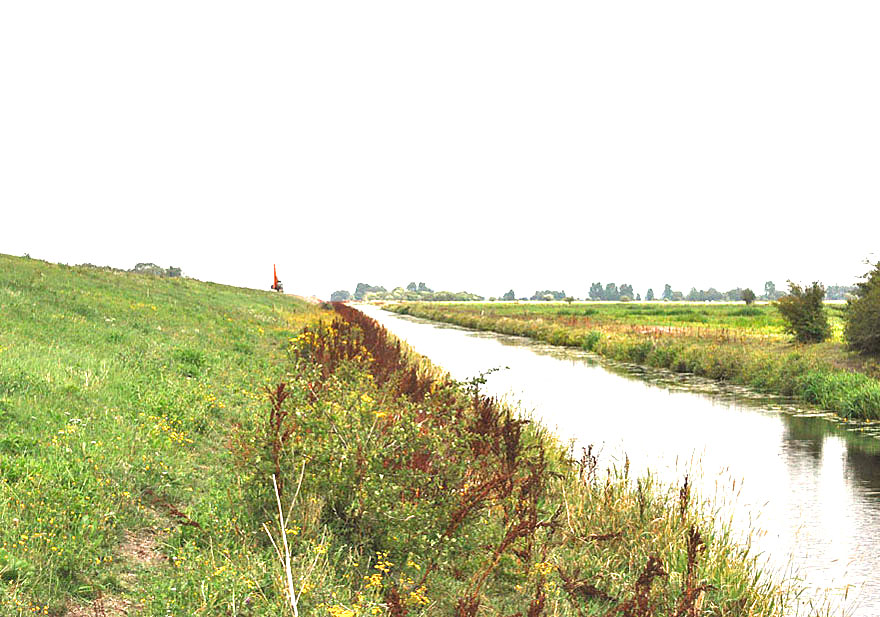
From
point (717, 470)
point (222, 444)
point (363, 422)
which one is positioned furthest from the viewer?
point (717, 470)

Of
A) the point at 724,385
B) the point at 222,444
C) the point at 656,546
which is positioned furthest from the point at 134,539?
the point at 724,385

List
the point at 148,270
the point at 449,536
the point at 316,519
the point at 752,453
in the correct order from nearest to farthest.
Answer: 1. the point at 449,536
2. the point at 316,519
3. the point at 752,453
4. the point at 148,270

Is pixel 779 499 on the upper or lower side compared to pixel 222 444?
lower

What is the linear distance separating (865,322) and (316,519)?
21.2 metres

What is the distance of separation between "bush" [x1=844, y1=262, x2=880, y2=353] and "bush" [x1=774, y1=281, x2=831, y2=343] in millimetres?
2888

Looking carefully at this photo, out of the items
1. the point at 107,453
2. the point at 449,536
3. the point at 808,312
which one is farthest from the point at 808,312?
the point at 107,453

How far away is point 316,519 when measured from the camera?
5.98m

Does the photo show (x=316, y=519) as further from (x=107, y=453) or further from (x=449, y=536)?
(x=107, y=453)

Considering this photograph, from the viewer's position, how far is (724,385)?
23.7 metres

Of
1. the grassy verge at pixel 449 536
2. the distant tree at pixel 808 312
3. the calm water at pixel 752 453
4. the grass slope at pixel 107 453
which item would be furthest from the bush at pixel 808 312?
the grassy verge at pixel 449 536

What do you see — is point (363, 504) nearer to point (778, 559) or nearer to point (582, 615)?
point (582, 615)

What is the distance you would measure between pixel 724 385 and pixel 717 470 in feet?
41.3

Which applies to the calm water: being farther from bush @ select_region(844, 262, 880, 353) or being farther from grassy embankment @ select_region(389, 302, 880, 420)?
bush @ select_region(844, 262, 880, 353)

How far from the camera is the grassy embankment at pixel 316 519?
4941mm
